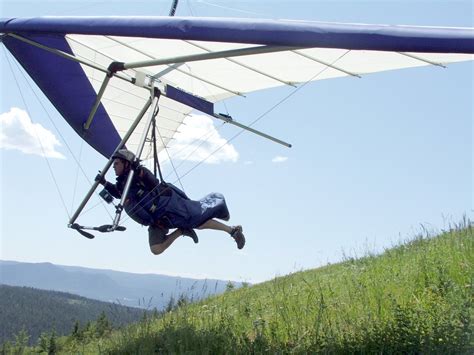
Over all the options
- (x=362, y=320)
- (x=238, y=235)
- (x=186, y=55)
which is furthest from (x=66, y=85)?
(x=362, y=320)

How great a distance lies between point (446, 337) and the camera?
348 centimetres

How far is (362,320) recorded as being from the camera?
4098mm

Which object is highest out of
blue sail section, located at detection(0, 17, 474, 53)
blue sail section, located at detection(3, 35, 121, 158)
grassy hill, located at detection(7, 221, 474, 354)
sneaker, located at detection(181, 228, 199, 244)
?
blue sail section, located at detection(3, 35, 121, 158)

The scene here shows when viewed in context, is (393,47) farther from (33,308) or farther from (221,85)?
(33,308)

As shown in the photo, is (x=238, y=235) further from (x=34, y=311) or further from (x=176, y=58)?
(x=34, y=311)

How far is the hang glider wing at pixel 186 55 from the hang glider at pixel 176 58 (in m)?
0.01

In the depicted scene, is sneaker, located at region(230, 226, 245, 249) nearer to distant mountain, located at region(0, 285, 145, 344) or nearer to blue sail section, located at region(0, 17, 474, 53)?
blue sail section, located at region(0, 17, 474, 53)

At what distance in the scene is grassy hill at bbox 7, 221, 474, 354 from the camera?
11.9 ft

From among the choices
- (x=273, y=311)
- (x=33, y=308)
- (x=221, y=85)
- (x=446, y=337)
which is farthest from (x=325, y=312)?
(x=33, y=308)

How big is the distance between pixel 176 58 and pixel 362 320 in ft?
9.67

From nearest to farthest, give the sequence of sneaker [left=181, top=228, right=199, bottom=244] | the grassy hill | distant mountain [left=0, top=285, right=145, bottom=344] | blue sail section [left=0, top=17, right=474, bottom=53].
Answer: the grassy hill < blue sail section [left=0, top=17, right=474, bottom=53] < sneaker [left=181, top=228, right=199, bottom=244] < distant mountain [left=0, top=285, right=145, bottom=344]

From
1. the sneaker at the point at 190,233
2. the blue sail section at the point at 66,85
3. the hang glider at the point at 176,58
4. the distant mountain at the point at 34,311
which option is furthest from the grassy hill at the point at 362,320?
the distant mountain at the point at 34,311

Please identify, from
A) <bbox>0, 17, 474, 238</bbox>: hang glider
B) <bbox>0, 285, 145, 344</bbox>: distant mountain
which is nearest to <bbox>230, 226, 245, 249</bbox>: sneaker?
<bbox>0, 17, 474, 238</bbox>: hang glider

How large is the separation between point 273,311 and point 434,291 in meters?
1.40
